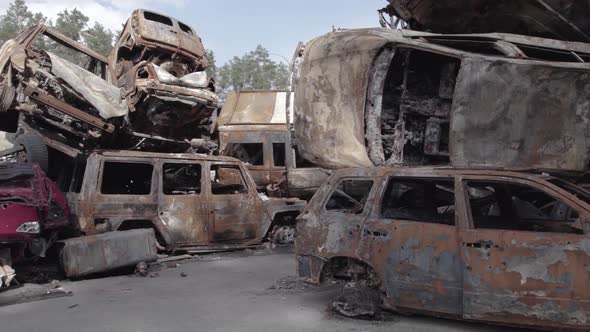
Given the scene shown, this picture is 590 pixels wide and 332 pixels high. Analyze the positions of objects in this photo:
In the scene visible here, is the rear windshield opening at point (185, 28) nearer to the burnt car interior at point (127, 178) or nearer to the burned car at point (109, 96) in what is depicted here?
the burned car at point (109, 96)

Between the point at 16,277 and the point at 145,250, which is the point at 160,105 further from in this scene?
the point at 16,277

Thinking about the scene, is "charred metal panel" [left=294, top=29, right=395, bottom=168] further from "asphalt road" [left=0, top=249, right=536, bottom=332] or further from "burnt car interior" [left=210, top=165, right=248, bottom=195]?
"burnt car interior" [left=210, top=165, right=248, bottom=195]

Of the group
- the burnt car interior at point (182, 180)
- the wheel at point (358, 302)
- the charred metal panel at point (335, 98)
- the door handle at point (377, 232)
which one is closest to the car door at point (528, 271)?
the door handle at point (377, 232)

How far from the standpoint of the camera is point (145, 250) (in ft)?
20.9

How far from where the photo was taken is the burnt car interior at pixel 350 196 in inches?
189

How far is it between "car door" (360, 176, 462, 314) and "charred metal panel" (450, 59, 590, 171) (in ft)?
2.78

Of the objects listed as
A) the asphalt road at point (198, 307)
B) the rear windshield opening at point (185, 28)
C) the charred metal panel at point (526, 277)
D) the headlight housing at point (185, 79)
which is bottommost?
the asphalt road at point (198, 307)

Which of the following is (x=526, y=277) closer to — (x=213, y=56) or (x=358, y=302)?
(x=358, y=302)

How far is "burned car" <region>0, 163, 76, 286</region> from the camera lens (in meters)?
5.15

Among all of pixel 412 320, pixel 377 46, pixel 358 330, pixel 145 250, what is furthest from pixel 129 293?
pixel 377 46

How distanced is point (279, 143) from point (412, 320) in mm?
7048

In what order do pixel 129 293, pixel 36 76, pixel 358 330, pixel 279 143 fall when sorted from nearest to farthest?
1. pixel 358 330
2. pixel 129 293
3. pixel 36 76
4. pixel 279 143

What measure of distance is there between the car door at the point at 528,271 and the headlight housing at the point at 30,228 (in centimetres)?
439

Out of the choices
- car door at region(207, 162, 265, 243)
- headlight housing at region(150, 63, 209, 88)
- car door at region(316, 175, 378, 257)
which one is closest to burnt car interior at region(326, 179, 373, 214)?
car door at region(316, 175, 378, 257)
